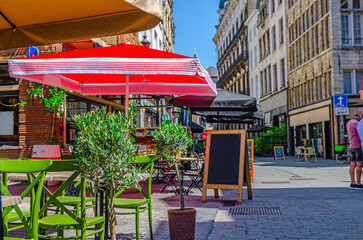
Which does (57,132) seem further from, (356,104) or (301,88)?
(301,88)

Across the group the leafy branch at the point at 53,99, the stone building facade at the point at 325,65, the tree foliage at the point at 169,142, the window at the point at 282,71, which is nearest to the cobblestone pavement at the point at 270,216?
the tree foliage at the point at 169,142

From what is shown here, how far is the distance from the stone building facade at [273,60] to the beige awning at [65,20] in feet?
110

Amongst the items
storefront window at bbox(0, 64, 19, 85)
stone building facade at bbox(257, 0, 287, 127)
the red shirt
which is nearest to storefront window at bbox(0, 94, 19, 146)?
storefront window at bbox(0, 64, 19, 85)

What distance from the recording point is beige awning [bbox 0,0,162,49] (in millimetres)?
4145

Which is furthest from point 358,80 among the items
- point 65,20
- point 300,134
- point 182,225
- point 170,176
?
point 65,20

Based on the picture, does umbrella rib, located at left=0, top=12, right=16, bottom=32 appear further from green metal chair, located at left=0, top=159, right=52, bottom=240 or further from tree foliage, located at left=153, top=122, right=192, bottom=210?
tree foliage, located at left=153, top=122, right=192, bottom=210

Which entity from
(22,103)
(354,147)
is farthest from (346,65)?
(22,103)

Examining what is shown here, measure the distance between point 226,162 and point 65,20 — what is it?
15.3 ft

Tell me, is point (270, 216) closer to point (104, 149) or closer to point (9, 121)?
point (104, 149)

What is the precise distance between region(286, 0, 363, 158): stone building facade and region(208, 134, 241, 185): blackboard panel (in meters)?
19.3

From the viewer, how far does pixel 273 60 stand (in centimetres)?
4016

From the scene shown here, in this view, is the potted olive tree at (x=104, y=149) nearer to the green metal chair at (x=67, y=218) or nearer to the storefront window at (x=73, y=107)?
the green metal chair at (x=67, y=218)

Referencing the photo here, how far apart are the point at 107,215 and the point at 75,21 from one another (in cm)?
205

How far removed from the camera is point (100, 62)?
570 centimetres
